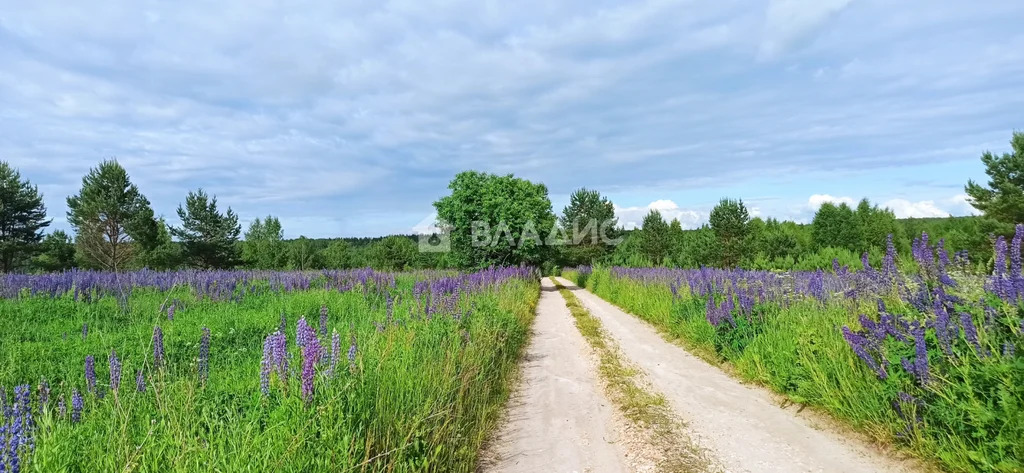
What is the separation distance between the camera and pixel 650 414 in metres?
4.98

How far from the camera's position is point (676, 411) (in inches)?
204

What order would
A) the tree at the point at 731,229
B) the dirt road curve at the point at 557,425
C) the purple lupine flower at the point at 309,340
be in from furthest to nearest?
the tree at the point at 731,229 → the dirt road curve at the point at 557,425 → the purple lupine flower at the point at 309,340

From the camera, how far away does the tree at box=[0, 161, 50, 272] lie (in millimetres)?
30156

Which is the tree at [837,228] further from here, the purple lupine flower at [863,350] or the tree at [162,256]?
the tree at [162,256]

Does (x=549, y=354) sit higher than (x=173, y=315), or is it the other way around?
(x=173, y=315)

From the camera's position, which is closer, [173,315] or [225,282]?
[173,315]

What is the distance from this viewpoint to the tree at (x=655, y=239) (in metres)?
38.2

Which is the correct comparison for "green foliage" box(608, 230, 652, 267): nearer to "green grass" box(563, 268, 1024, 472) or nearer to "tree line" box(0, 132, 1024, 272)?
"tree line" box(0, 132, 1024, 272)

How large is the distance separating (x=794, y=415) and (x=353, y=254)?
5956 centimetres

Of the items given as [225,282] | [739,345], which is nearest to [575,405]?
[739,345]

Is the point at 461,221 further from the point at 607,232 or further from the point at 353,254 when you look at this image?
the point at 353,254

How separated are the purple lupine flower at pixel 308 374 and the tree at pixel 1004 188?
35.1 meters

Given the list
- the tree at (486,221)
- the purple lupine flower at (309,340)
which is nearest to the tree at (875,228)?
the tree at (486,221)

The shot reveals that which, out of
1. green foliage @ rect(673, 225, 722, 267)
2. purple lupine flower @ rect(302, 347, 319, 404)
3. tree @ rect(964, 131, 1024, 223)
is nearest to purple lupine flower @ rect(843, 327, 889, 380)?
purple lupine flower @ rect(302, 347, 319, 404)
